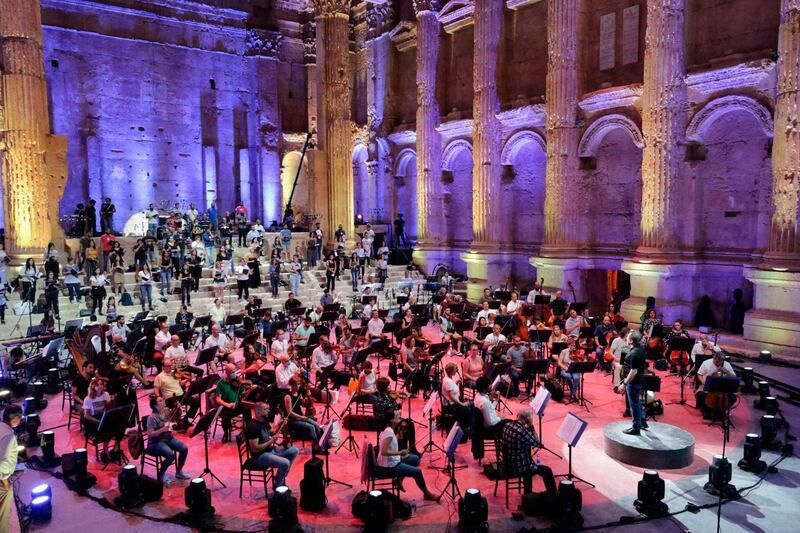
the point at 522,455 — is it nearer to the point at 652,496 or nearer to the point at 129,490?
the point at 652,496

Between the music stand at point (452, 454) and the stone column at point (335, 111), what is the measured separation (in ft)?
70.1

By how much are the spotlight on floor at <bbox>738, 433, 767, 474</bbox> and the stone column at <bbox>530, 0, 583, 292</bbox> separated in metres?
13.9

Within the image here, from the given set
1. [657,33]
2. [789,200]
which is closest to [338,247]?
[657,33]

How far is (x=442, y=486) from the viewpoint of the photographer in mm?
9656

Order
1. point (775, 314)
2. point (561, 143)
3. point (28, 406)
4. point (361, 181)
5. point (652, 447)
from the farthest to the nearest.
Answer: point (361, 181)
point (561, 143)
point (775, 314)
point (28, 406)
point (652, 447)

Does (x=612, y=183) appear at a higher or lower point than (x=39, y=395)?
higher

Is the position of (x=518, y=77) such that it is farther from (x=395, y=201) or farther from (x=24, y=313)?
(x=24, y=313)

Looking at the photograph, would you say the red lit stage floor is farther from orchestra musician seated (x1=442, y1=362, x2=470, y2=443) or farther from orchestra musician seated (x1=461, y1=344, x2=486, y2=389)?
orchestra musician seated (x1=461, y1=344, x2=486, y2=389)

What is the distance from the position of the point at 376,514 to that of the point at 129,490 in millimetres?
3729

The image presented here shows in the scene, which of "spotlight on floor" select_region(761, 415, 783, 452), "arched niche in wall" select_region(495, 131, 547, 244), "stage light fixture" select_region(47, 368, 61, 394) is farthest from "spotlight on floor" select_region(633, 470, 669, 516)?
"arched niche in wall" select_region(495, 131, 547, 244)

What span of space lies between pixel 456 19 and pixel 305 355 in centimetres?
2057

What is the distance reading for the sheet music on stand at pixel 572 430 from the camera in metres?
8.41

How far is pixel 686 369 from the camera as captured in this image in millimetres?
15898

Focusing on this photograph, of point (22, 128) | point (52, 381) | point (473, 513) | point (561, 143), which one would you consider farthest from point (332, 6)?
point (473, 513)
